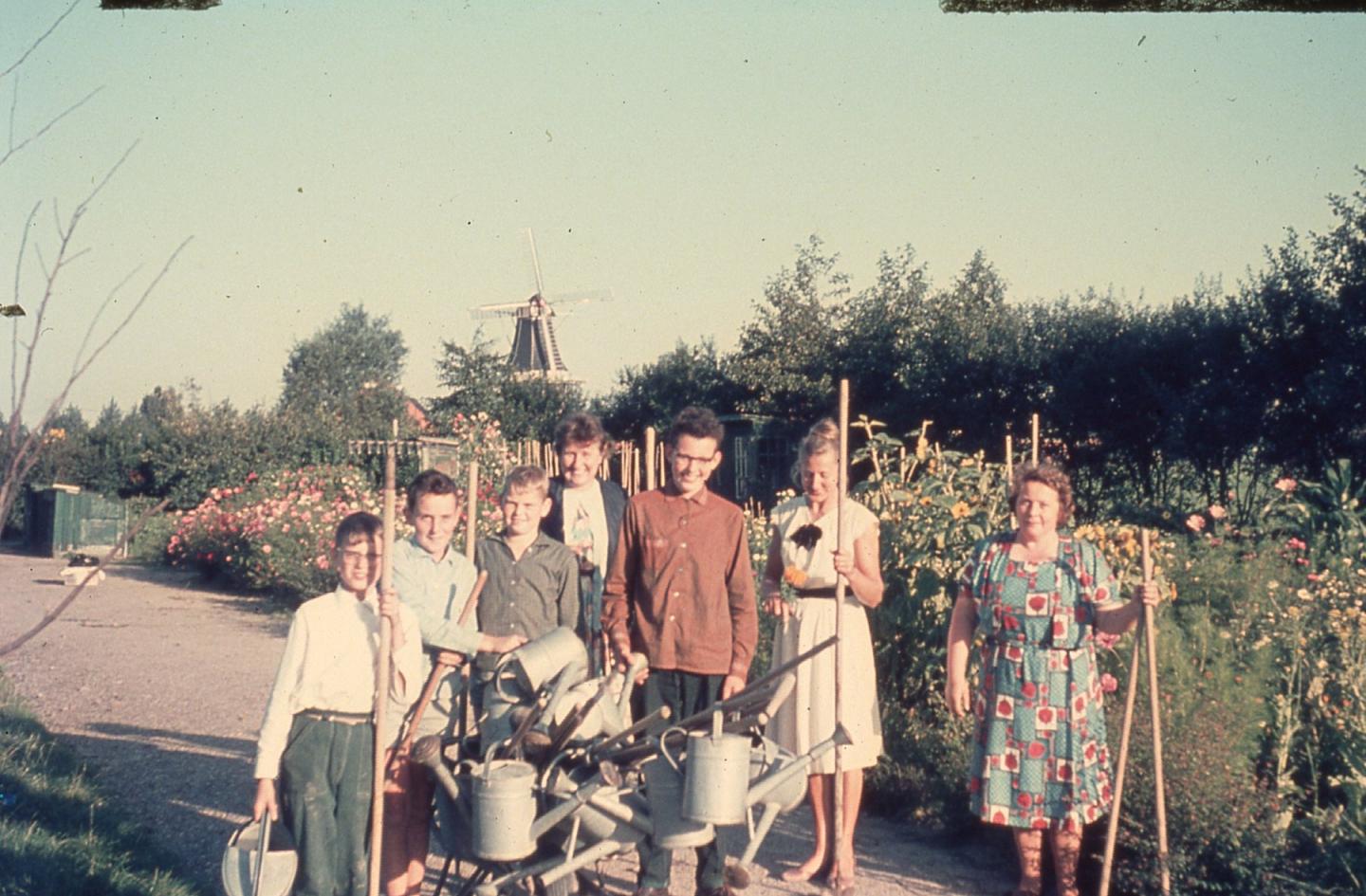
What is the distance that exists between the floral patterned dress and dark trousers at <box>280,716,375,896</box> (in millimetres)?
2012

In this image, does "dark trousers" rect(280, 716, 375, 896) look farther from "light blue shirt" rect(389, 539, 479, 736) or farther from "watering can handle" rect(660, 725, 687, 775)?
"watering can handle" rect(660, 725, 687, 775)

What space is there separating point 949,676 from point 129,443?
2629cm

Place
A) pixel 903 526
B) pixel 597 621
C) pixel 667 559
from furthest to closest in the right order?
1. pixel 903 526
2. pixel 597 621
3. pixel 667 559

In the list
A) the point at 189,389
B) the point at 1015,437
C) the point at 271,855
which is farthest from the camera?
the point at 189,389

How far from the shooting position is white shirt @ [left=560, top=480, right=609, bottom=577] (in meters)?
4.84

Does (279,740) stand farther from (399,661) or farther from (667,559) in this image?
(667,559)

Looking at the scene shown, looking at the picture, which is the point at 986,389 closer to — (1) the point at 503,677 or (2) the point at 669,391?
(2) the point at 669,391

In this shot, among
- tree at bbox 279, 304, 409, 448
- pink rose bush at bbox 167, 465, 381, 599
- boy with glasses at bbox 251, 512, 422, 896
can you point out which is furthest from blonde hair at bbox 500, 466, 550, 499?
tree at bbox 279, 304, 409, 448

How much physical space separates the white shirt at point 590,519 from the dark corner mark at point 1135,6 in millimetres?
2306

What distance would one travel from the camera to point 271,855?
11.2ft

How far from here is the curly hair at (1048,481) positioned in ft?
14.1

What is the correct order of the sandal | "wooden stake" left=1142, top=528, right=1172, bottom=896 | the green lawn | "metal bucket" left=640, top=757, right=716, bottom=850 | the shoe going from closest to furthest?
"metal bucket" left=640, top=757, right=716, bottom=850
"wooden stake" left=1142, top=528, right=1172, bottom=896
the shoe
the green lawn
the sandal

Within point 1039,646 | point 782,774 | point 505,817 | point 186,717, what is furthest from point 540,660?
point 186,717

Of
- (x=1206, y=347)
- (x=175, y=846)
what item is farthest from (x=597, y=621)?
(x=1206, y=347)
